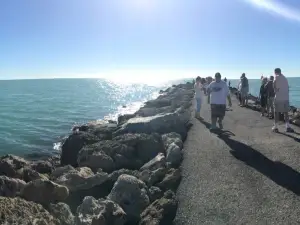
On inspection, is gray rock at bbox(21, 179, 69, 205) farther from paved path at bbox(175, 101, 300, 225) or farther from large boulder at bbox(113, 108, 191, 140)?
large boulder at bbox(113, 108, 191, 140)

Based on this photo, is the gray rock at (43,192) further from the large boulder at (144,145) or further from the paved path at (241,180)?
the large boulder at (144,145)

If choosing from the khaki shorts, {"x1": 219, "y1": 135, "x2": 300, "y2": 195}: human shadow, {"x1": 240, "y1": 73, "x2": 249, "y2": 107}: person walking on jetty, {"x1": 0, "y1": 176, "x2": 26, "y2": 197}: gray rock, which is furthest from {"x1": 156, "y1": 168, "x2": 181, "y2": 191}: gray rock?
{"x1": 240, "y1": 73, "x2": 249, "y2": 107}: person walking on jetty

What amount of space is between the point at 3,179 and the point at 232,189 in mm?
5132

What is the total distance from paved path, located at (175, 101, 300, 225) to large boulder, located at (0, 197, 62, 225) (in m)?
2.59

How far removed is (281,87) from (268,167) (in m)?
4.22

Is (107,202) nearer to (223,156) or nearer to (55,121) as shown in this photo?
(223,156)

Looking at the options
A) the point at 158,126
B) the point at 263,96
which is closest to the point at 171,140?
the point at 158,126

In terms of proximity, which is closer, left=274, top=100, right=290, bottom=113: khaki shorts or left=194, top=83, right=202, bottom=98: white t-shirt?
left=274, top=100, right=290, bottom=113: khaki shorts

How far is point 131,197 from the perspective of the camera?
762 centimetres

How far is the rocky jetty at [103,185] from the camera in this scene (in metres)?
6.39

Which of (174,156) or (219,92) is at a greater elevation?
(219,92)

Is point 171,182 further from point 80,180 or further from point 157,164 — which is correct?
point 80,180

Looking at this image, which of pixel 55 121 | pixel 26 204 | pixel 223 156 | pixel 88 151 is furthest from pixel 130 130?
pixel 55 121

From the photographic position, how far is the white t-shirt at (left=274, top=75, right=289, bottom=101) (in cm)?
1199
